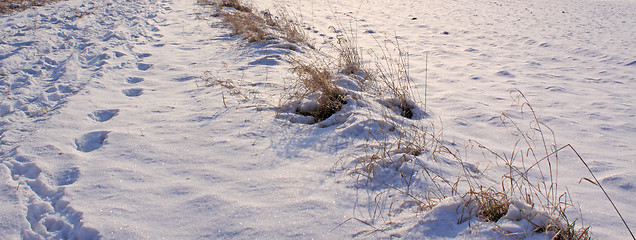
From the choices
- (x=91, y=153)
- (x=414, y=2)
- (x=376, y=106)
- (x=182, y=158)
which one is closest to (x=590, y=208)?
(x=376, y=106)

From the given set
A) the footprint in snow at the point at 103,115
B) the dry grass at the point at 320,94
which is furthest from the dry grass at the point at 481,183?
the footprint in snow at the point at 103,115

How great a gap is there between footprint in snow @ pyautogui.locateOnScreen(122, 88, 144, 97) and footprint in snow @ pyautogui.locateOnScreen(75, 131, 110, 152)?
94 cm

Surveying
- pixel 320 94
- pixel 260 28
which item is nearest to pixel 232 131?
pixel 320 94

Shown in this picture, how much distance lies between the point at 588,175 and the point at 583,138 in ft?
2.39

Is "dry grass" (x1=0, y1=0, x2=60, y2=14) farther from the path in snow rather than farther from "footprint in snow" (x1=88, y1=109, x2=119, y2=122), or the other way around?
"footprint in snow" (x1=88, y1=109, x2=119, y2=122)

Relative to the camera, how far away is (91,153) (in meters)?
2.68

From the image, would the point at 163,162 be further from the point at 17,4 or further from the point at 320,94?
the point at 17,4

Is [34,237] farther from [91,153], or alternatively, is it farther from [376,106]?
[376,106]

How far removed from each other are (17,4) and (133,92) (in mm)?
7626

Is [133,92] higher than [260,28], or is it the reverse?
[260,28]

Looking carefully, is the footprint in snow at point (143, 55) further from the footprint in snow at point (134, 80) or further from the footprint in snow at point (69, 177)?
the footprint in snow at point (69, 177)

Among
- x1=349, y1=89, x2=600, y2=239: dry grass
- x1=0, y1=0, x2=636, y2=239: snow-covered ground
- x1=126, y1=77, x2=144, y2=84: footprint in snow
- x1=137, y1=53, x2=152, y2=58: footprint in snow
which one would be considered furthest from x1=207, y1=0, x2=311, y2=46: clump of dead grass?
x1=349, y1=89, x2=600, y2=239: dry grass

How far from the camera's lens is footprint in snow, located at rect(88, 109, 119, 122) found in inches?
129

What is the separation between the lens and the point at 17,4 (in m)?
8.81
